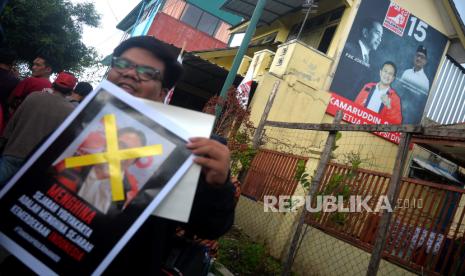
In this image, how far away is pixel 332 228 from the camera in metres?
5.45

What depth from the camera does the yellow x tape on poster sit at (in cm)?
117

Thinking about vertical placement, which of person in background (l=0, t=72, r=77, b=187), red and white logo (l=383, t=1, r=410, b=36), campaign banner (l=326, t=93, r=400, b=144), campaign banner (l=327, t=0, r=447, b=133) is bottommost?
person in background (l=0, t=72, r=77, b=187)

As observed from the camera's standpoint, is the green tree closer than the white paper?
No

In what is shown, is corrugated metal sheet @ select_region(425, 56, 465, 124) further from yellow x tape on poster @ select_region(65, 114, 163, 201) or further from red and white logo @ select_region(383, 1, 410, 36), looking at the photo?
yellow x tape on poster @ select_region(65, 114, 163, 201)

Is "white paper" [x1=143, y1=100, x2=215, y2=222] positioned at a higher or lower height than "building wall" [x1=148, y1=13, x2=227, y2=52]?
lower

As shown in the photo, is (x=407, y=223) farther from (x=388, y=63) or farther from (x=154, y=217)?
(x=388, y=63)

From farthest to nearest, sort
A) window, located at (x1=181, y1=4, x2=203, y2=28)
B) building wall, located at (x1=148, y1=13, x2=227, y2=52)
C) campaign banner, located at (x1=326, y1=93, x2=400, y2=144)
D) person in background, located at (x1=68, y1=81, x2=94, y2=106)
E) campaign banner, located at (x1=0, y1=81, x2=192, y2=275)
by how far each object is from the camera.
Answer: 1. window, located at (x1=181, y1=4, x2=203, y2=28)
2. building wall, located at (x1=148, y1=13, x2=227, y2=52)
3. campaign banner, located at (x1=326, y1=93, x2=400, y2=144)
4. person in background, located at (x1=68, y1=81, x2=94, y2=106)
5. campaign banner, located at (x1=0, y1=81, x2=192, y2=275)

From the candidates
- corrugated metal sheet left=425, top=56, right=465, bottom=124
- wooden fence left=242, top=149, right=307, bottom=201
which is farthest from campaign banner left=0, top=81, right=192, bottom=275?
corrugated metal sheet left=425, top=56, right=465, bottom=124

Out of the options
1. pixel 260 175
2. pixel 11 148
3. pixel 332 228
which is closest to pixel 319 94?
pixel 260 175

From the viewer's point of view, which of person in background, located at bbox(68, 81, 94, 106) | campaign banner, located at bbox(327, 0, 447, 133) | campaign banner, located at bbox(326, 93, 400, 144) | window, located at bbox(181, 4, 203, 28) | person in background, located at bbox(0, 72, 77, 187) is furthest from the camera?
window, located at bbox(181, 4, 203, 28)

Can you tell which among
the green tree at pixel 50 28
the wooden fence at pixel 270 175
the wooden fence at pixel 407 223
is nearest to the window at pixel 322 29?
the wooden fence at pixel 270 175

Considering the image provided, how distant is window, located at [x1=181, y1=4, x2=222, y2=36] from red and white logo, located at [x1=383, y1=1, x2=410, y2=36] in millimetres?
14683

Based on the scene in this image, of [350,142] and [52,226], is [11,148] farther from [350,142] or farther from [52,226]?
[350,142]

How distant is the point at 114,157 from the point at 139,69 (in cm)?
42
